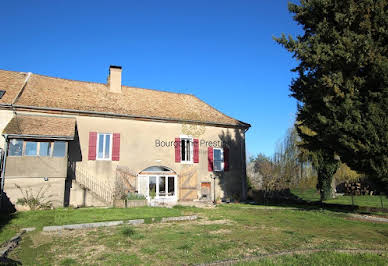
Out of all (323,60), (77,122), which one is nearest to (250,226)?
(323,60)

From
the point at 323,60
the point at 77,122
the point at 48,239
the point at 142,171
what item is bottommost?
the point at 48,239

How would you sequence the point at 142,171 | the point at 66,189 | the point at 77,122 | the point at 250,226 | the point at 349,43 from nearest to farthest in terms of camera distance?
the point at 250,226 < the point at 349,43 < the point at 66,189 < the point at 77,122 < the point at 142,171

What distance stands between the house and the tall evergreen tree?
8.14 meters

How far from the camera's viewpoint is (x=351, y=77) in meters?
12.4

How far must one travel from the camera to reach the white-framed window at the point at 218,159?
65.6ft

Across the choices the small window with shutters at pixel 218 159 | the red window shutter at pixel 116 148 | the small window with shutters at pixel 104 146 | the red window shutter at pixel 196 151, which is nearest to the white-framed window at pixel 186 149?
the red window shutter at pixel 196 151

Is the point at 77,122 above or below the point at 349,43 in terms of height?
below

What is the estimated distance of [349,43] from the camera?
11.8 meters

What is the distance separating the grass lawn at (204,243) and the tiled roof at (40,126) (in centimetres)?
684

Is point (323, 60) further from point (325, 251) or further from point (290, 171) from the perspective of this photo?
point (290, 171)

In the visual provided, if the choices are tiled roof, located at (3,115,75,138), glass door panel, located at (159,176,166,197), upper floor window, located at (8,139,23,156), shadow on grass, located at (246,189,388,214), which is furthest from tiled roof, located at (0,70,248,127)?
shadow on grass, located at (246,189,388,214)

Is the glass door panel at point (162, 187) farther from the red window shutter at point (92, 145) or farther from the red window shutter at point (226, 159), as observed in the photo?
→ the red window shutter at point (226, 159)

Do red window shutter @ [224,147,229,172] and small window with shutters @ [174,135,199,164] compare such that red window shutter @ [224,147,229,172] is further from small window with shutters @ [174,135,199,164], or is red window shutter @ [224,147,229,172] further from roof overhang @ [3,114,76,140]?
roof overhang @ [3,114,76,140]

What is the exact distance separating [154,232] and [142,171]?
929 cm
